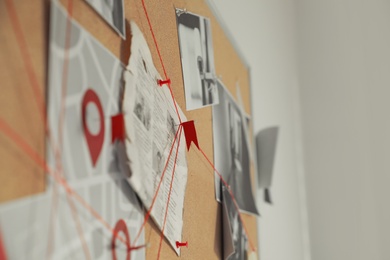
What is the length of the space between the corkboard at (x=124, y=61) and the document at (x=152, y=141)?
0.8 inches

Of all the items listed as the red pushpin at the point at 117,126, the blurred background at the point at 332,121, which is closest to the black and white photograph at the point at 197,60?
the red pushpin at the point at 117,126

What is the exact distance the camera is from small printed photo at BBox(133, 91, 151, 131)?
1.67ft

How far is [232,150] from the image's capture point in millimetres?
→ 922

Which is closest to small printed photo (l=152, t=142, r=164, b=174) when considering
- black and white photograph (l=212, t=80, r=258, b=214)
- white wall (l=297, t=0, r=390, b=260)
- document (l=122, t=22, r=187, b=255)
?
document (l=122, t=22, r=187, b=255)

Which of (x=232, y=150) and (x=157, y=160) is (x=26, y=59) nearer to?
(x=157, y=160)

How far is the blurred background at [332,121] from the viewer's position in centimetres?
160

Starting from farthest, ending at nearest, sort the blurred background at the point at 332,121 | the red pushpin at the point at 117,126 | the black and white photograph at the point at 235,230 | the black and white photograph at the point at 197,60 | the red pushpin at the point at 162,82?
the blurred background at the point at 332,121 < the black and white photograph at the point at 235,230 < the black and white photograph at the point at 197,60 < the red pushpin at the point at 162,82 < the red pushpin at the point at 117,126

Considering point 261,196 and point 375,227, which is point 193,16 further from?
point 375,227

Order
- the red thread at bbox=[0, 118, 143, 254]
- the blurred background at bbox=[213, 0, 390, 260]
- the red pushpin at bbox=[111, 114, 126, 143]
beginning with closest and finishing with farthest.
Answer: the red thread at bbox=[0, 118, 143, 254] < the red pushpin at bbox=[111, 114, 126, 143] < the blurred background at bbox=[213, 0, 390, 260]

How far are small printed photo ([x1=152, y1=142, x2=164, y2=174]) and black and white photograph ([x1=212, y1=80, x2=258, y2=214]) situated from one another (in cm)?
24

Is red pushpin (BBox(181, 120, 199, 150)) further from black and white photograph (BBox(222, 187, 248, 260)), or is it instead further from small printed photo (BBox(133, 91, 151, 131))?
black and white photograph (BBox(222, 187, 248, 260))

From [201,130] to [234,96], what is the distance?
0.25 m

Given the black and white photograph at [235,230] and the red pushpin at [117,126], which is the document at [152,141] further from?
the black and white photograph at [235,230]

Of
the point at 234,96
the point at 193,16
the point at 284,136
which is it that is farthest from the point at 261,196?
the point at 193,16
